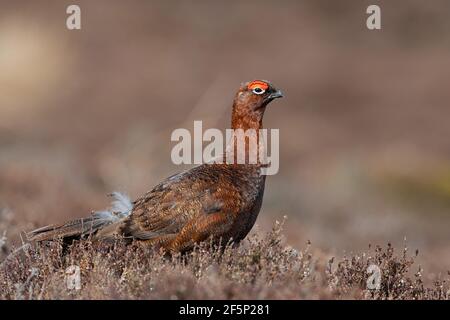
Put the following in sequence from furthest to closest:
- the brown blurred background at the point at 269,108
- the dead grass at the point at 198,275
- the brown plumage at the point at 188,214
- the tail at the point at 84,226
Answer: the brown blurred background at the point at 269,108, the tail at the point at 84,226, the brown plumage at the point at 188,214, the dead grass at the point at 198,275

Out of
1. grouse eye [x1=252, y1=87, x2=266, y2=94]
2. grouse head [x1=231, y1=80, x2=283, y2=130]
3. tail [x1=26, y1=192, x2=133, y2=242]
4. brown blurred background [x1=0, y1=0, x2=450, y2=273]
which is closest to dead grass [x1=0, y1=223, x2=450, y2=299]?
tail [x1=26, y1=192, x2=133, y2=242]

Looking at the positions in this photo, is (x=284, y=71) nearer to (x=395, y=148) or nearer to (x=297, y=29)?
(x=297, y=29)

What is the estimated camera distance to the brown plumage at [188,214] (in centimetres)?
630

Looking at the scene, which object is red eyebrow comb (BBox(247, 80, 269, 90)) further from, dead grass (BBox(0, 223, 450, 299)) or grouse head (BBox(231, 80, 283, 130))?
dead grass (BBox(0, 223, 450, 299))

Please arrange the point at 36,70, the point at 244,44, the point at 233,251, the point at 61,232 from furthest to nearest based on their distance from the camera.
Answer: the point at 244,44 < the point at 36,70 < the point at 61,232 < the point at 233,251

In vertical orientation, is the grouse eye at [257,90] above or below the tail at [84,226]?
above

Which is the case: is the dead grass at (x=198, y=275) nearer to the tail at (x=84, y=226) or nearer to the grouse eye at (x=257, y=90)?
the tail at (x=84, y=226)

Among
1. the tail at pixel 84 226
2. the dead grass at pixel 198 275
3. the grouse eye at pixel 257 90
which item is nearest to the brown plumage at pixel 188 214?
the tail at pixel 84 226

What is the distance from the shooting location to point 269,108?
85.0ft

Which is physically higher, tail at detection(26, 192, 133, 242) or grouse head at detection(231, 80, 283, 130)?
grouse head at detection(231, 80, 283, 130)

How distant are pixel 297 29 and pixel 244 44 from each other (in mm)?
2516

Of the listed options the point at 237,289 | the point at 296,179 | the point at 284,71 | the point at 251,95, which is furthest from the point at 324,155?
the point at 237,289

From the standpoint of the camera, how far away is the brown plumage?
20.7ft

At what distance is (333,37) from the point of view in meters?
32.5
